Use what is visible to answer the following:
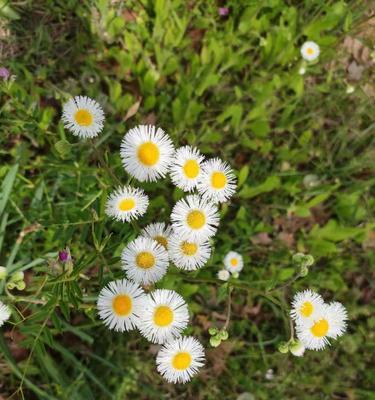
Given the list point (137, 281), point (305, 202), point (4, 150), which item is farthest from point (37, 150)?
point (305, 202)

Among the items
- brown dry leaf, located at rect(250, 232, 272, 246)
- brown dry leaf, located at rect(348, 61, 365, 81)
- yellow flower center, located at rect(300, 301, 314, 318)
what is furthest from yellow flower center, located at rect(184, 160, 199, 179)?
brown dry leaf, located at rect(348, 61, 365, 81)

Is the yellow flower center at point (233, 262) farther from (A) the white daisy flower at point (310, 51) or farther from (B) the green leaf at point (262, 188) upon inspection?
(A) the white daisy flower at point (310, 51)

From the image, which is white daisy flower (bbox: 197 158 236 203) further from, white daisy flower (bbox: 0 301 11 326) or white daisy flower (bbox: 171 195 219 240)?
white daisy flower (bbox: 0 301 11 326)

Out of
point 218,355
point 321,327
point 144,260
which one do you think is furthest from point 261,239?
point 144,260

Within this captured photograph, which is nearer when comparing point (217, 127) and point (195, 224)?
point (195, 224)

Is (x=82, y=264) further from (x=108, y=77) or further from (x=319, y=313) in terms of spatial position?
(x=108, y=77)

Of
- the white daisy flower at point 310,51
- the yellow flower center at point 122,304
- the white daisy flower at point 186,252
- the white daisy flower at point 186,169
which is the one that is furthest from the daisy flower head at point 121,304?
the white daisy flower at point 310,51

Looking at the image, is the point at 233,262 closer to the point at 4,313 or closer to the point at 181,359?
the point at 181,359
